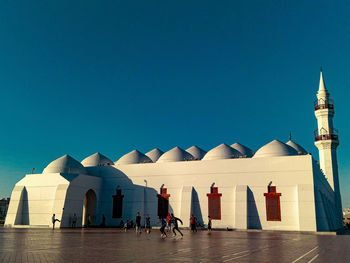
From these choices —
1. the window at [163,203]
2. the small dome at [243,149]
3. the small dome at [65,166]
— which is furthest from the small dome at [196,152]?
the small dome at [65,166]

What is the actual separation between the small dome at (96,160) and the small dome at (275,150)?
808 inches

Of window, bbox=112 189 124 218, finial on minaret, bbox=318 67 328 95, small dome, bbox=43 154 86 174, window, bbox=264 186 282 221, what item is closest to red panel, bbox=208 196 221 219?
window, bbox=264 186 282 221

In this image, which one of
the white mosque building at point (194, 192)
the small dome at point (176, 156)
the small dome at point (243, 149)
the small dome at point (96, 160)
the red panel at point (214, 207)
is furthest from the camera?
the small dome at point (96, 160)

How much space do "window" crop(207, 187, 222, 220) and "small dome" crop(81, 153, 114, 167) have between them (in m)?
17.0

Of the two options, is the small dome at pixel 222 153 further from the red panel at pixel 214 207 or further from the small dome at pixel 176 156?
the red panel at pixel 214 207

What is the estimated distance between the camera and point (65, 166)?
35719mm

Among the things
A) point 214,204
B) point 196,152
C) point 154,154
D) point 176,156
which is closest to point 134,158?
point 154,154

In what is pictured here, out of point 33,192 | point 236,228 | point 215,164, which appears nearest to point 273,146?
point 215,164

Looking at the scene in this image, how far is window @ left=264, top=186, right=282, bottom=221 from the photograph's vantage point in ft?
96.0

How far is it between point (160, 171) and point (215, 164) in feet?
19.6

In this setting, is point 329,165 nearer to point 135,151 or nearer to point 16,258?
point 135,151

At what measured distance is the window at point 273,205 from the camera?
29.3 metres

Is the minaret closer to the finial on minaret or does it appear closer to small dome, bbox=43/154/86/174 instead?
the finial on minaret

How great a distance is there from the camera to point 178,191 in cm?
3353
